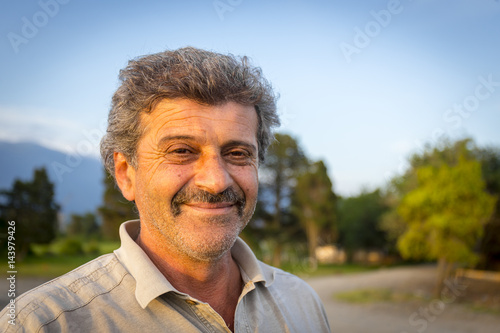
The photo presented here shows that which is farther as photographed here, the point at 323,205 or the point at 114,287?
the point at 323,205

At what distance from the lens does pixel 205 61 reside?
185 centimetres

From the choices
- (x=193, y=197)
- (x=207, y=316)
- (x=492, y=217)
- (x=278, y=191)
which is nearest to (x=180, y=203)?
(x=193, y=197)

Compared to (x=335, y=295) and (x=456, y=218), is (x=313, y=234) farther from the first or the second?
(x=456, y=218)

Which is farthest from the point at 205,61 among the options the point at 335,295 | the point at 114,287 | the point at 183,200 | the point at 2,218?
the point at 335,295

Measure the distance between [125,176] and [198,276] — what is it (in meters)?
0.63

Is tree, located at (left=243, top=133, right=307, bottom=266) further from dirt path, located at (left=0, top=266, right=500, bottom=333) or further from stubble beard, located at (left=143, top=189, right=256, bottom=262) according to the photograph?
stubble beard, located at (left=143, top=189, right=256, bottom=262)

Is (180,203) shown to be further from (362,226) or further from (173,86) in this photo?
(362,226)

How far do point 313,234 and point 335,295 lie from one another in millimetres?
11128

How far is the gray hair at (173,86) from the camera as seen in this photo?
1.78 meters

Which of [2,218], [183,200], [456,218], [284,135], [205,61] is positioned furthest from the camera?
[284,135]

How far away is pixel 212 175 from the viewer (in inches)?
67.9

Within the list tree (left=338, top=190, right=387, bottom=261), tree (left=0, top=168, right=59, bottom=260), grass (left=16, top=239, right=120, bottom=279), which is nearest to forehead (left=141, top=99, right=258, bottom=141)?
grass (left=16, top=239, right=120, bottom=279)

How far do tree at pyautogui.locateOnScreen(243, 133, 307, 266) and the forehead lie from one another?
22.2 meters

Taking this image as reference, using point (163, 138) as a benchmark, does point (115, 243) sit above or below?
below
